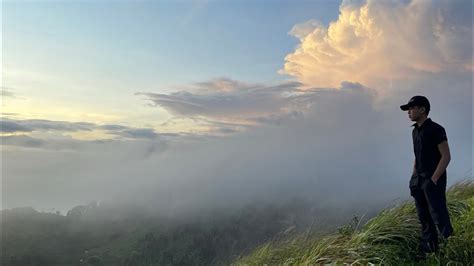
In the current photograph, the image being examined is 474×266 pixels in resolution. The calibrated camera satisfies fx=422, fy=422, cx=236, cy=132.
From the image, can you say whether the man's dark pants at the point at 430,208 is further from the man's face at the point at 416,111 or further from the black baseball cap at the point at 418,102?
the black baseball cap at the point at 418,102

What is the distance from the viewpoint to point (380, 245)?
805cm

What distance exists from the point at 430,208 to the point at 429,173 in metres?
0.65

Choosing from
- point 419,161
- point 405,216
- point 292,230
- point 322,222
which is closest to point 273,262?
point 292,230

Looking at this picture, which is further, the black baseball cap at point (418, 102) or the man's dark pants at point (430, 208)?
the black baseball cap at point (418, 102)

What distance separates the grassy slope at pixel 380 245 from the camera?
7.58 m

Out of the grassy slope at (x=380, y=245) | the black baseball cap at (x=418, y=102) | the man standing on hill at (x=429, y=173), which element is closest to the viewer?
the grassy slope at (x=380, y=245)

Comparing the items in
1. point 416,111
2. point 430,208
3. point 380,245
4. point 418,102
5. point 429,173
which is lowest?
point 380,245

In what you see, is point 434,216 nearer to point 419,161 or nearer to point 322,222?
point 419,161

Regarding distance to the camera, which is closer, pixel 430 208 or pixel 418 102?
pixel 430 208

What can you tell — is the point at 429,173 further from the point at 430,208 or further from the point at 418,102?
the point at 418,102

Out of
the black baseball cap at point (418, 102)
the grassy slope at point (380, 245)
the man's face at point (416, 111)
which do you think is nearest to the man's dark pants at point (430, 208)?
the grassy slope at point (380, 245)

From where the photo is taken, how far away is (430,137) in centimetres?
787

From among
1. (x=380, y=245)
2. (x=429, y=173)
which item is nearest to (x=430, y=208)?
(x=429, y=173)

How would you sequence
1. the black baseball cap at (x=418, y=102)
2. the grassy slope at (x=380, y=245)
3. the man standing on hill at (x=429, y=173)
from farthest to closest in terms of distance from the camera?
the black baseball cap at (x=418, y=102), the man standing on hill at (x=429, y=173), the grassy slope at (x=380, y=245)
